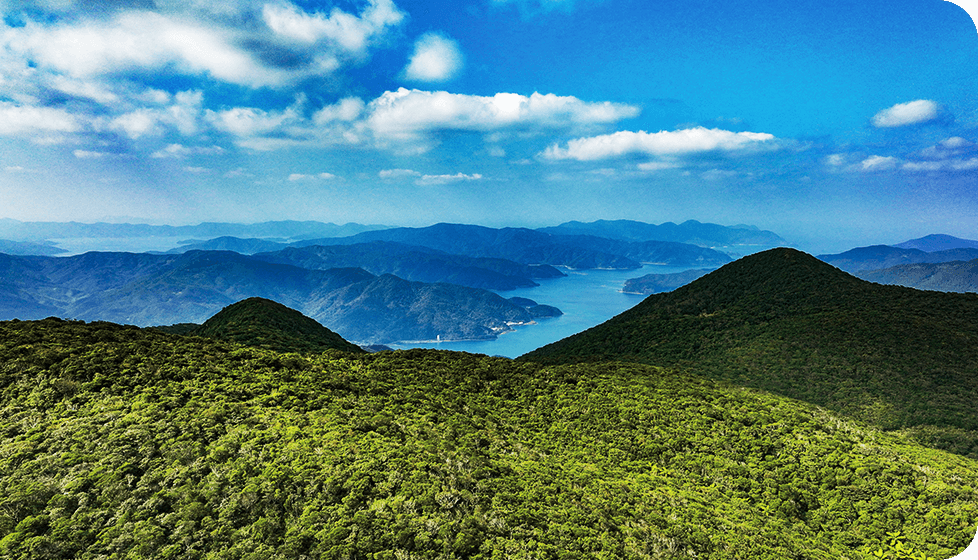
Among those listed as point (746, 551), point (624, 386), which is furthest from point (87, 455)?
point (624, 386)

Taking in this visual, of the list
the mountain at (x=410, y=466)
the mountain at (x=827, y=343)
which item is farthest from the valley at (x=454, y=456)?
the mountain at (x=827, y=343)

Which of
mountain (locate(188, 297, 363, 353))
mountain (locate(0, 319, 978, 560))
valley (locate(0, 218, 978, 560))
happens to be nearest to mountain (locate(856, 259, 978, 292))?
valley (locate(0, 218, 978, 560))

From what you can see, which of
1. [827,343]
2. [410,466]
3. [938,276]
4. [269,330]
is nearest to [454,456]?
[410,466]

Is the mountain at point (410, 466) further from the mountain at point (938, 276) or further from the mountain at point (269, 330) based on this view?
the mountain at point (938, 276)

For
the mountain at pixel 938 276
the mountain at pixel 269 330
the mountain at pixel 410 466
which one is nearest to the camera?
the mountain at pixel 410 466

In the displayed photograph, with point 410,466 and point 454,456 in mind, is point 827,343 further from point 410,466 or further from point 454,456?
point 410,466

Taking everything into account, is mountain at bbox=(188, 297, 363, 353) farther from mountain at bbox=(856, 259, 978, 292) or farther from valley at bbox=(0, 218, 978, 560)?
mountain at bbox=(856, 259, 978, 292)

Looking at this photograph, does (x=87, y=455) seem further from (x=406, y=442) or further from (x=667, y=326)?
(x=667, y=326)
